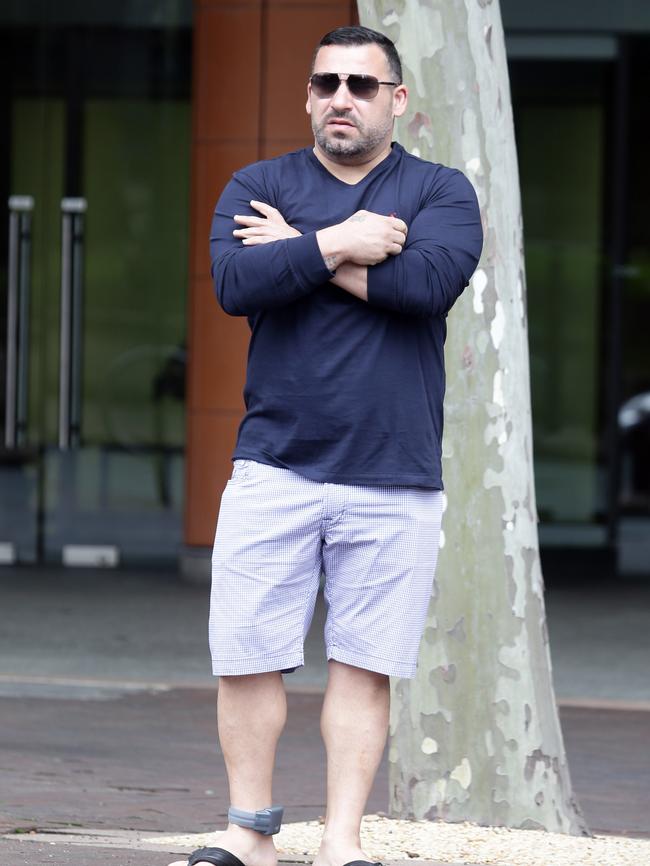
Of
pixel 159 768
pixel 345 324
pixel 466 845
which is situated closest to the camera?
pixel 345 324

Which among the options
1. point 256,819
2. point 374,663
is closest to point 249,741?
point 256,819

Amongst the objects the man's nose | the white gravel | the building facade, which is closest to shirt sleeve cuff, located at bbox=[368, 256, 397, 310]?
the man's nose

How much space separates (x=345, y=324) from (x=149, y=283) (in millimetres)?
9069

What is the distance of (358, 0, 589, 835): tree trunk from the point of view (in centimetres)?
516

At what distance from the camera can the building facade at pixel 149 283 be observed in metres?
12.8

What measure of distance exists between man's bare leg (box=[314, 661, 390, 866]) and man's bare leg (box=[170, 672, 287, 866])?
0.13m

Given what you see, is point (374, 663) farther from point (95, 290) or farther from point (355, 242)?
point (95, 290)

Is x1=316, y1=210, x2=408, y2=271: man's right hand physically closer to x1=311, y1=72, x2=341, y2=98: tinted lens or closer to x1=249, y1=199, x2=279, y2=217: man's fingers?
x1=249, y1=199, x2=279, y2=217: man's fingers

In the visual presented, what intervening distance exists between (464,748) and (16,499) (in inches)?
323

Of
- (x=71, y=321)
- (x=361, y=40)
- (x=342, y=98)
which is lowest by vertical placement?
(x=71, y=321)

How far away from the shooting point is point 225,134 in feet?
37.8

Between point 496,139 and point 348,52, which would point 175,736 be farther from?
point 348,52

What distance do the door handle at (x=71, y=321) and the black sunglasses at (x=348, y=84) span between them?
879 centimetres

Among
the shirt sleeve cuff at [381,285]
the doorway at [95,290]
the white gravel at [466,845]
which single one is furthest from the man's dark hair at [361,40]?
the doorway at [95,290]
